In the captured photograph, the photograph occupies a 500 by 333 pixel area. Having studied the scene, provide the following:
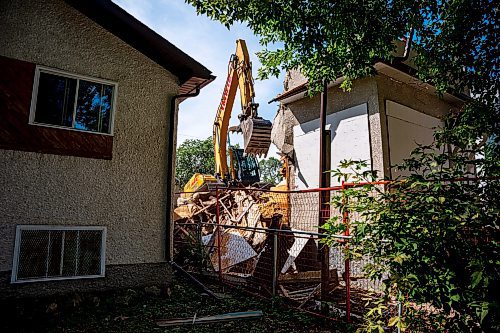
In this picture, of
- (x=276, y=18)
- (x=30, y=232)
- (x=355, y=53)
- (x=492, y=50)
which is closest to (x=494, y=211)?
(x=492, y=50)

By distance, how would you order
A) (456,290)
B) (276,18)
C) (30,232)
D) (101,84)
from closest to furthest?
(456,290), (276,18), (30,232), (101,84)

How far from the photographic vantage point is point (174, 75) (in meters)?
8.27

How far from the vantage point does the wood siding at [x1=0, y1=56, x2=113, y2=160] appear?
620 centimetres

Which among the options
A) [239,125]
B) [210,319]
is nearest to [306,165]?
[239,125]

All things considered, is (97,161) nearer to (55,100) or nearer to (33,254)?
(55,100)

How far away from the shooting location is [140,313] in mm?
6160

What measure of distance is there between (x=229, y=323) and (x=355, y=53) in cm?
513

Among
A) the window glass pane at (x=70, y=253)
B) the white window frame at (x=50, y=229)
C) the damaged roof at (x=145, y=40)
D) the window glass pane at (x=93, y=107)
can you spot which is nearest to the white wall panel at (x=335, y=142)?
the damaged roof at (x=145, y=40)

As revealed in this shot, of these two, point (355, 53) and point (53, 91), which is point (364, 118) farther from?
point (53, 91)

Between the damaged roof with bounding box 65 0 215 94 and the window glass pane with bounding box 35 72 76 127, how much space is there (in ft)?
5.23

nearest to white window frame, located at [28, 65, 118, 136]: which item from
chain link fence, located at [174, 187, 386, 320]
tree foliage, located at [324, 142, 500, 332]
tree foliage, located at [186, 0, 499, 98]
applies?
tree foliage, located at [186, 0, 499, 98]

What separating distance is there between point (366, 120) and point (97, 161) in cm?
720

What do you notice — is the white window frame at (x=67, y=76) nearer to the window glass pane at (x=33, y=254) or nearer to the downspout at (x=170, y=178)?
the downspout at (x=170, y=178)

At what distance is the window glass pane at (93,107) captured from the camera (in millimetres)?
7000
